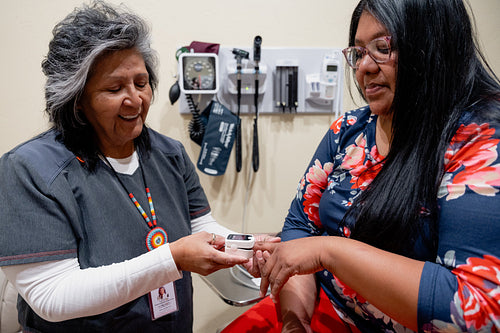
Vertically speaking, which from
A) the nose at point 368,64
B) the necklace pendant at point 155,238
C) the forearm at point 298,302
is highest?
the nose at point 368,64

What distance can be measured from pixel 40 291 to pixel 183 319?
0.50m

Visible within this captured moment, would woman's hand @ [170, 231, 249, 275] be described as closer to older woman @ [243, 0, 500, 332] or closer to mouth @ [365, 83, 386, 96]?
older woman @ [243, 0, 500, 332]

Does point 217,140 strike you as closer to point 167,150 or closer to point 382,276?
point 167,150

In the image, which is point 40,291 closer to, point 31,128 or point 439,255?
point 439,255

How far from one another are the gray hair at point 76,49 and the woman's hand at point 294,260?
2.42 ft

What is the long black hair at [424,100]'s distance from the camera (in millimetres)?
821

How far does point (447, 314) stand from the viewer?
69 cm

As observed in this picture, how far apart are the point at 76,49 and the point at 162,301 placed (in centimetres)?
84

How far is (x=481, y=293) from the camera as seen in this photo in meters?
0.67

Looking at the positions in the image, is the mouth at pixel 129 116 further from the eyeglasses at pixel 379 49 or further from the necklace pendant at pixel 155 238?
the eyeglasses at pixel 379 49

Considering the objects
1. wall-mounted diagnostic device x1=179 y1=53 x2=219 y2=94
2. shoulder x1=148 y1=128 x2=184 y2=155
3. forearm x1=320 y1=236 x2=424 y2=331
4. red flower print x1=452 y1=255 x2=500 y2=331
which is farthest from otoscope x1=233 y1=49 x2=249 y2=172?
red flower print x1=452 y1=255 x2=500 y2=331

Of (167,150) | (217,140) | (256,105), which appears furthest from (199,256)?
(256,105)

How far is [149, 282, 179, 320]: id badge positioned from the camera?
3.76 ft

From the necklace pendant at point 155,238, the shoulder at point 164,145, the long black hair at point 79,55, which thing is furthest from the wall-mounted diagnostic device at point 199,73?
the necklace pendant at point 155,238
